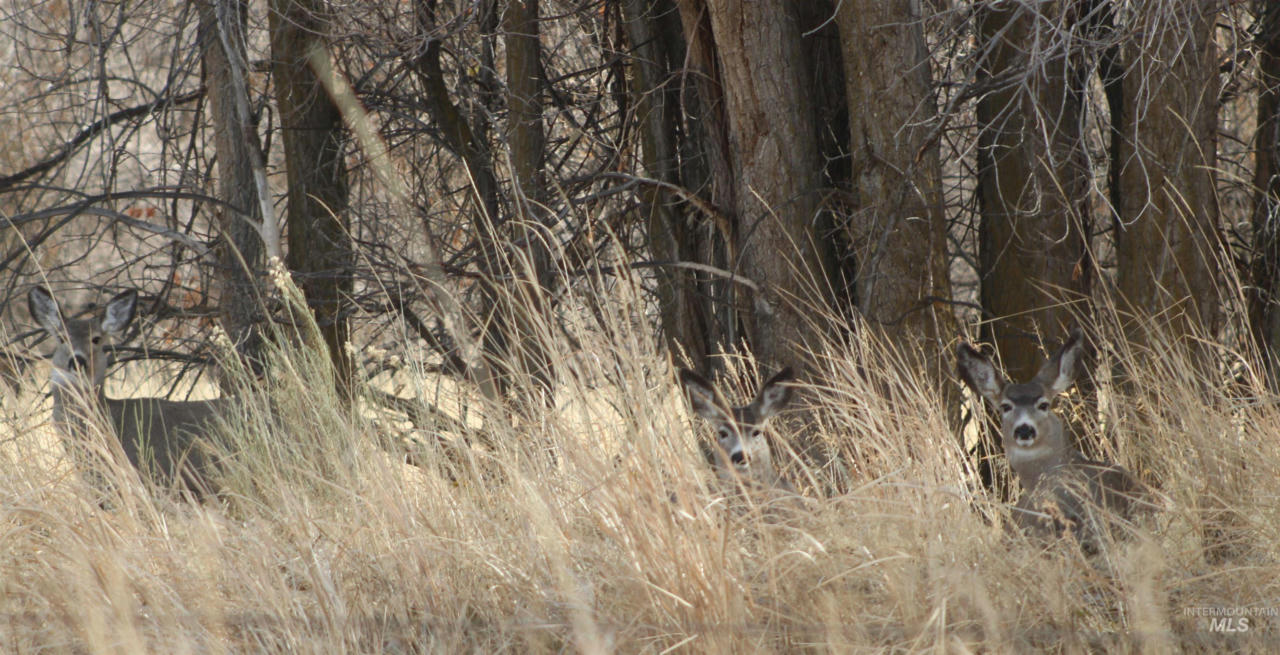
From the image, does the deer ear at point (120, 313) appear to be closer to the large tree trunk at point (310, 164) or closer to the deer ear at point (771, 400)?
the large tree trunk at point (310, 164)

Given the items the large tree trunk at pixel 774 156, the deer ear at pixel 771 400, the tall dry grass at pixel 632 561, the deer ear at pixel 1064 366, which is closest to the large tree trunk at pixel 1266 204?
the deer ear at pixel 1064 366

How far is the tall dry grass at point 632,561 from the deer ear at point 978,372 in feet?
2.04

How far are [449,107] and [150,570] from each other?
4.60m

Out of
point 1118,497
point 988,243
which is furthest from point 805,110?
point 1118,497

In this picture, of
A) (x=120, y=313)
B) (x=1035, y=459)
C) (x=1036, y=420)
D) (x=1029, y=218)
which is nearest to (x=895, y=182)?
(x=1029, y=218)

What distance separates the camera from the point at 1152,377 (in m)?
5.14

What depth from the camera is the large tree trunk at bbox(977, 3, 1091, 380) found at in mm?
5898

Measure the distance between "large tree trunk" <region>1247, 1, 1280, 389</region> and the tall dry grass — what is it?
1852 mm

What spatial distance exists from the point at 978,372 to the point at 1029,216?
1.12 m

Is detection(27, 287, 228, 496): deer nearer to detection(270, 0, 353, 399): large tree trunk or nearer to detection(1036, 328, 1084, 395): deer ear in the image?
detection(270, 0, 353, 399): large tree trunk

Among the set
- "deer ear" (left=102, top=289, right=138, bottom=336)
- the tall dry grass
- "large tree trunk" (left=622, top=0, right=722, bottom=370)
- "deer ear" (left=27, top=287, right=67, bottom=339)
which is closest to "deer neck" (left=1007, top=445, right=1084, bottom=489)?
the tall dry grass

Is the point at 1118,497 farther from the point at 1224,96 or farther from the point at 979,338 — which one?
the point at 1224,96

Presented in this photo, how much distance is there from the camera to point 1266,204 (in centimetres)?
616

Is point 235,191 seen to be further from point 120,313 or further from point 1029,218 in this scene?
point 1029,218
